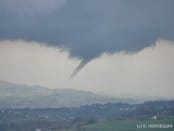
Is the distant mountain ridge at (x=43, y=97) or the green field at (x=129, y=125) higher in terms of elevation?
the distant mountain ridge at (x=43, y=97)

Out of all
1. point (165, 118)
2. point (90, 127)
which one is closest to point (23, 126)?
point (90, 127)

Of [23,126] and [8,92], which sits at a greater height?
[8,92]

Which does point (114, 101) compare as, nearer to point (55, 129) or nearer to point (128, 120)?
point (128, 120)

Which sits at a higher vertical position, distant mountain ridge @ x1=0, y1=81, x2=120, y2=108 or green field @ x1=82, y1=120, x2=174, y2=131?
distant mountain ridge @ x1=0, y1=81, x2=120, y2=108
